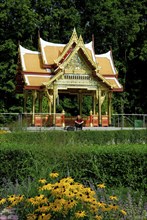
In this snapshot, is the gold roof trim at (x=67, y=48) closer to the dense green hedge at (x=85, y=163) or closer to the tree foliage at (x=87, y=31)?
the tree foliage at (x=87, y=31)

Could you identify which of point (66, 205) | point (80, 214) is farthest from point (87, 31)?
point (80, 214)

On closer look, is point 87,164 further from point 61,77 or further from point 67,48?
point 67,48

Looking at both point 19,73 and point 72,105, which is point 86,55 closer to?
point 19,73

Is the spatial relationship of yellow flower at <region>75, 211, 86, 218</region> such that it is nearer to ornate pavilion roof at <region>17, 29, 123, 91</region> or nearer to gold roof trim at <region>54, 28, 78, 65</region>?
ornate pavilion roof at <region>17, 29, 123, 91</region>

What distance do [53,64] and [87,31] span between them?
53.8 feet

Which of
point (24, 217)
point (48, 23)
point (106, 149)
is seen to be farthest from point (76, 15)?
point (24, 217)

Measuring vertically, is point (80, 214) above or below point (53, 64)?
above

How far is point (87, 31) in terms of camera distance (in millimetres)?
47875

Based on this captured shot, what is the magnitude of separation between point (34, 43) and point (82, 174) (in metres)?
40.2

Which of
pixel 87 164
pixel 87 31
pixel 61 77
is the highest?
pixel 87 31

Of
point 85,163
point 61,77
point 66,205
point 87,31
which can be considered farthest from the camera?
point 87,31

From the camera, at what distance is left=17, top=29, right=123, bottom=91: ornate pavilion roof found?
1235 inches

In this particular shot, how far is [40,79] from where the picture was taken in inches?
1257

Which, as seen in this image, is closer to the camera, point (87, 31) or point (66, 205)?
point (66, 205)
